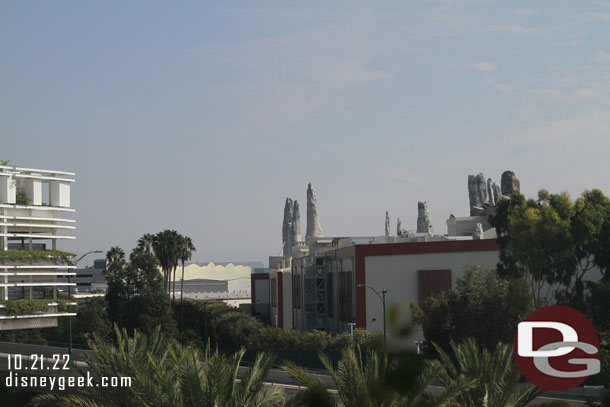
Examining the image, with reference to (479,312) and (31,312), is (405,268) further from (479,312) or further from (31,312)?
(31,312)

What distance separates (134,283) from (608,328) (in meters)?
52.3

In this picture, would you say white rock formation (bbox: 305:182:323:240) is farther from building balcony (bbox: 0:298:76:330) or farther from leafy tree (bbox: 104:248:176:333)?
building balcony (bbox: 0:298:76:330)

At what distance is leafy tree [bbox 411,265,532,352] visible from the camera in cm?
5834

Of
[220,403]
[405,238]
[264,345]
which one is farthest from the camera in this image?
[405,238]

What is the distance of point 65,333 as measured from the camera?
89.0 m

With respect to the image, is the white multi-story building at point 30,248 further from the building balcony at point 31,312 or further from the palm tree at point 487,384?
the palm tree at point 487,384

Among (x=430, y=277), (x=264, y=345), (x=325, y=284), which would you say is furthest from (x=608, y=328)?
(x=325, y=284)

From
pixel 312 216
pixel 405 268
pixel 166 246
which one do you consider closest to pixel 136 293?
pixel 166 246

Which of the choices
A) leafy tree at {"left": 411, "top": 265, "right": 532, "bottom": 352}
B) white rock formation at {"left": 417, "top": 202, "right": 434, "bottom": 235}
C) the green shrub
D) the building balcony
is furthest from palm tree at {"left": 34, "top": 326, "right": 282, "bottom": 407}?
white rock formation at {"left": 417, "top": 202, "right": 434, "bottom": 235}

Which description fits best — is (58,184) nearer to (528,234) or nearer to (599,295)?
(528,234)

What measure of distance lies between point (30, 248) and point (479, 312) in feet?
106

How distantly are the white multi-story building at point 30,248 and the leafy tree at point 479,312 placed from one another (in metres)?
25.7

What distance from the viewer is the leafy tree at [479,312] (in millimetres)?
58344
